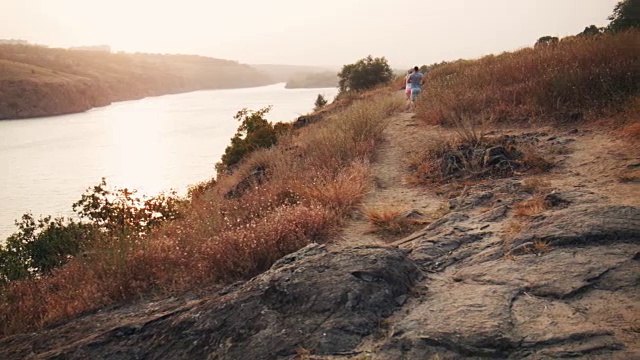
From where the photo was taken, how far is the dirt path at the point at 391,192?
19.3 feet

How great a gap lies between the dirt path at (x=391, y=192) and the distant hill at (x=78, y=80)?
88093mm

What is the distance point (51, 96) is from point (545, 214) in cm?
9965

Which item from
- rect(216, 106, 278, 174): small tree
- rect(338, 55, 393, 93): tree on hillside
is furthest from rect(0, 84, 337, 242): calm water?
rect(338, 55, 393, 93): tree on hillside

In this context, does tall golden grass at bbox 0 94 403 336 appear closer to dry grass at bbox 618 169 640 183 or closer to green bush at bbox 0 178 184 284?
green bush at bbox 0 178 184 284

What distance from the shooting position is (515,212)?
5.38 meters

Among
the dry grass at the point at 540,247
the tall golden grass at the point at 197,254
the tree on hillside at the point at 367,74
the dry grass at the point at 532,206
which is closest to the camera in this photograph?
the dry grass at the point at 540,247

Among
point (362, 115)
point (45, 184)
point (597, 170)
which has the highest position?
point (362, 115)

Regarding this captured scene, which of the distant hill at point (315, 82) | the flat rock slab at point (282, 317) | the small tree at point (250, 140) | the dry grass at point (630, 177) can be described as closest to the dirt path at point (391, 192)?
the flat rock slab at point (282, 317)

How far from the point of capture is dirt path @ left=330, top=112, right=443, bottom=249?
5.88 meters

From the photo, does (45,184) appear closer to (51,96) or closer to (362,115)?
(362,115)

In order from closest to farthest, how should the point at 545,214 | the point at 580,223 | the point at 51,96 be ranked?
the point at 580,223 < the point at 545,214 < the point at 51,96

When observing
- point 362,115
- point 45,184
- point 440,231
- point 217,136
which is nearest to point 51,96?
point 217,136

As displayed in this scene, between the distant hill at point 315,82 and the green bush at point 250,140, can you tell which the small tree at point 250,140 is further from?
the distant hill at point 315,82

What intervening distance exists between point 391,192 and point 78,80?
110 metres
